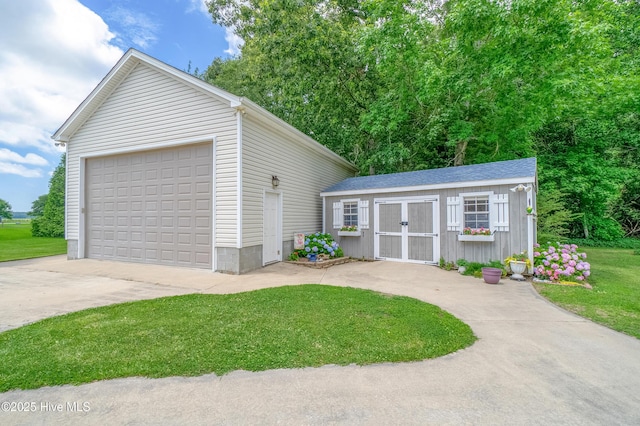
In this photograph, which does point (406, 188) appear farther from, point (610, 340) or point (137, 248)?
point (137, 248)

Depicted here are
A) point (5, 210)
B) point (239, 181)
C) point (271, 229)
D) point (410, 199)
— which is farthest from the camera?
point (5, 210)

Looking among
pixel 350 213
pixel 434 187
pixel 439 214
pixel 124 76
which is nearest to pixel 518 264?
pixel 439 214

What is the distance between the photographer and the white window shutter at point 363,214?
9469 mm

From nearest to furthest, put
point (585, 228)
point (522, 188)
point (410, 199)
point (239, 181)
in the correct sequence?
point (522, 188)
point (239, 181)
point (410, 199)
point (585, 228)

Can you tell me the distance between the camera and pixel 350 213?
9.99 meters

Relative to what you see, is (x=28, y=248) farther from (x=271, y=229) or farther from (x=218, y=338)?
(x=218, y=338)

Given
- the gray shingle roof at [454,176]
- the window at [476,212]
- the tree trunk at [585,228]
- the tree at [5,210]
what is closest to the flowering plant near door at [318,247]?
the gray shingle roof at [454,176]

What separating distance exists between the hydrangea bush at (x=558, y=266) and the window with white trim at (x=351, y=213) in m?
4.50

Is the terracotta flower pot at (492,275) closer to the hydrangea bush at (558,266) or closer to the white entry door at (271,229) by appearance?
the hydrangea bush at (558,266)

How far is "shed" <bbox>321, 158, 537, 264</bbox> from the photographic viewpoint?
718 cm

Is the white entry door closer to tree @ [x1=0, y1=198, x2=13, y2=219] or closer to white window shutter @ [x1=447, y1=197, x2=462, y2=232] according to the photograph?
white window shutter @ [x1=447, y1=197, x2=462, y2=232]

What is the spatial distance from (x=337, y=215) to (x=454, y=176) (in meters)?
3.86

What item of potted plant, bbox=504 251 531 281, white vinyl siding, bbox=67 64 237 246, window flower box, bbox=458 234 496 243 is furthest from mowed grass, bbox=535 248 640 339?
white vinyl siding, bbox=67 64 237 246

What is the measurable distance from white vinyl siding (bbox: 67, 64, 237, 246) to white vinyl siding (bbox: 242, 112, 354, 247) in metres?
0.41
